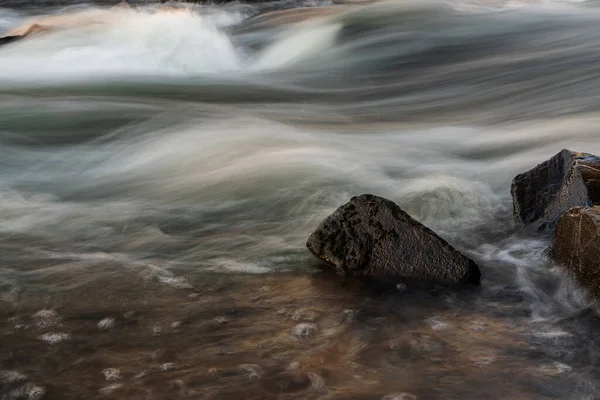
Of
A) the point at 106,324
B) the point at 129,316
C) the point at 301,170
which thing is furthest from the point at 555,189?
the point at 106,324

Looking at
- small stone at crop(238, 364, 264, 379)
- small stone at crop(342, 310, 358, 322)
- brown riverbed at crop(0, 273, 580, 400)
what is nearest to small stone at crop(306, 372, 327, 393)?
brown riverbed at crop(0, 273, 580, 400)

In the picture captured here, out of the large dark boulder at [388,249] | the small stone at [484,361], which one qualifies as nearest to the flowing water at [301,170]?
the small stone at [484,361]

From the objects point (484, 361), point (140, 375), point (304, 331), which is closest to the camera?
point (140, 375)

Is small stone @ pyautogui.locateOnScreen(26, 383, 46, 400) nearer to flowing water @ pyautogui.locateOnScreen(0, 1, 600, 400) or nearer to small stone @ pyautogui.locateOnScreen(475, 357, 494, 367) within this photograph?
flowing water @ pyautogui.locateOnScreen(0, 1, 600, 400)

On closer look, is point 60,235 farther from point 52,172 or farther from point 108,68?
point 108,68

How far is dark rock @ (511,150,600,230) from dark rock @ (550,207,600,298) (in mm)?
318

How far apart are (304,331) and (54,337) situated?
976 millimetres

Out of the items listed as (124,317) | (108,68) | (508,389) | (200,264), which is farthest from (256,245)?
(108,68)

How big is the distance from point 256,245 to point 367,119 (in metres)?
3.29

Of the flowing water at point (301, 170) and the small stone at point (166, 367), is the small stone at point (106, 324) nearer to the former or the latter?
the flowing water at point (301, 170)

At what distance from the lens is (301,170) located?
5312 millimetres

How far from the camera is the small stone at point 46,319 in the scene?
3250 millimetres

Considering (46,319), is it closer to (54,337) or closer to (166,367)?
(54,337)

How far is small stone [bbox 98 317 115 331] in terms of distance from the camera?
127 inches
